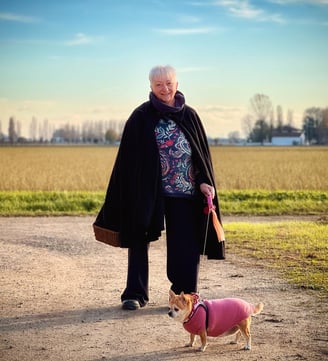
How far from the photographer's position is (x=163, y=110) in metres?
7.39

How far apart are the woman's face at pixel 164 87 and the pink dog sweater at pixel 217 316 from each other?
Result: 2.09m

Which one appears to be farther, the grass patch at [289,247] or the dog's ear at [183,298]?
the grass patch at [289,247]

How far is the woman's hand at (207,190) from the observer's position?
730 cm

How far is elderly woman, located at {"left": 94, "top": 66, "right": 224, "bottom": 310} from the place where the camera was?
7406 mm

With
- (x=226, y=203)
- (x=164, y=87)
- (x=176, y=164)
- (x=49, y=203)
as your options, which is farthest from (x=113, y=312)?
(x=226, y=203)

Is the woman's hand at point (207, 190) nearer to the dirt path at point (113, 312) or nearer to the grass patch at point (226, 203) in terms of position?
the dirt path at point (113, 312)

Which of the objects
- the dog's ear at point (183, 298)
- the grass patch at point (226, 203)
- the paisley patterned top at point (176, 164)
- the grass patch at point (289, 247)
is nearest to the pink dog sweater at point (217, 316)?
the dog's ear at point (183, 298)

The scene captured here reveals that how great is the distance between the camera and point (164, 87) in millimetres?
7281

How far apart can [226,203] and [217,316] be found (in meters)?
13.4

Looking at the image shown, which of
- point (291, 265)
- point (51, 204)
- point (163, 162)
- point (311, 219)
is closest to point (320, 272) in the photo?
point (291, 265)

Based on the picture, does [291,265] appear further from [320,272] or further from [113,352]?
[113,352]

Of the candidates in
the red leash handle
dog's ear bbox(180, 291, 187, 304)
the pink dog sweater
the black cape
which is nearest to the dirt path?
the pink dog sweater

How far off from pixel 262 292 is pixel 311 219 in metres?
8.43

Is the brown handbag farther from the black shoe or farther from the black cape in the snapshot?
the black shoe
